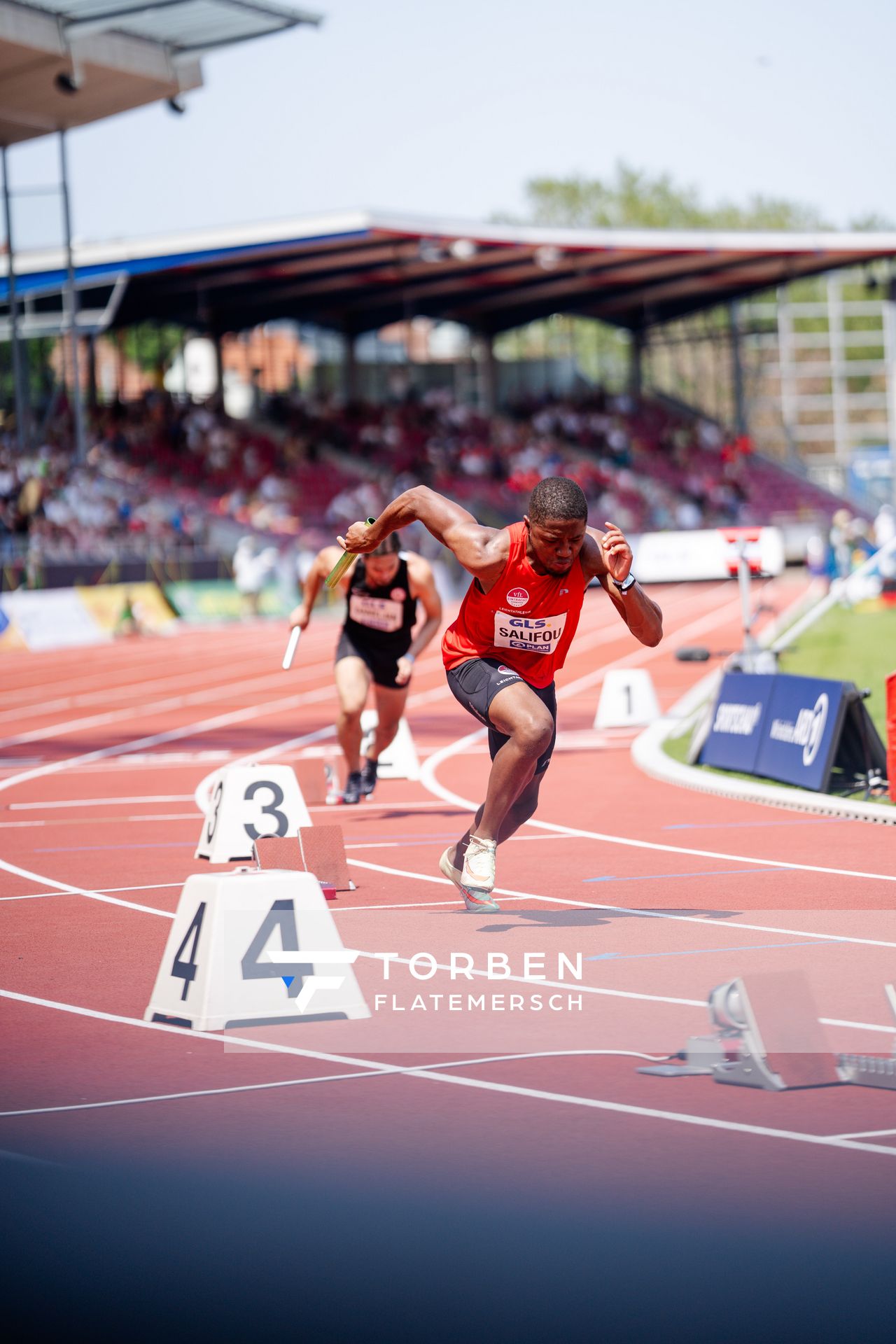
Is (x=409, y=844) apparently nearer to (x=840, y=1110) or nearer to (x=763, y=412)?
(x=840, y=1110)

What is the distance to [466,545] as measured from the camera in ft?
23.0

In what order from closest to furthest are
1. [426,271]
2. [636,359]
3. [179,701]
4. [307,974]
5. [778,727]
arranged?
[307,974]
[778,727]
[179,701]
[426,271]
[636,359]

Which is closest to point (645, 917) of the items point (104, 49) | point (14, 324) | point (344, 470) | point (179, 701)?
point (179, 701)

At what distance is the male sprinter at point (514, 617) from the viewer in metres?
6.89

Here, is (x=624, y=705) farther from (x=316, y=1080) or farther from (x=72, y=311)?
(x=72, y=311)

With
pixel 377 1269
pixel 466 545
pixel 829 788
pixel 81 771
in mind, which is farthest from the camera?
Answer: pixel 81 771

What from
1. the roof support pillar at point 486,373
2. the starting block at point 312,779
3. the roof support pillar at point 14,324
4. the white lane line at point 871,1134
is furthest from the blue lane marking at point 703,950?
the roof support pillar at point 486,373

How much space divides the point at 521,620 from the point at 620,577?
57 centimetres

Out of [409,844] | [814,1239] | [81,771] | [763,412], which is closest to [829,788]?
[409,844]

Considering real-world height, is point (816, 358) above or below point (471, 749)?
above

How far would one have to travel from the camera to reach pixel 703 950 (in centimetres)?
690

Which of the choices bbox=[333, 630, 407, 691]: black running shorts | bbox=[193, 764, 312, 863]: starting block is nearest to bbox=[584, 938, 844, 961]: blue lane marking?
bbox=[193, 764, 312, 863]: starting block

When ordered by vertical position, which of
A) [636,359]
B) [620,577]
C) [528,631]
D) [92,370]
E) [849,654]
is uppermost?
[636,359]

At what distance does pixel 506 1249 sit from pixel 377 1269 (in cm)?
30
